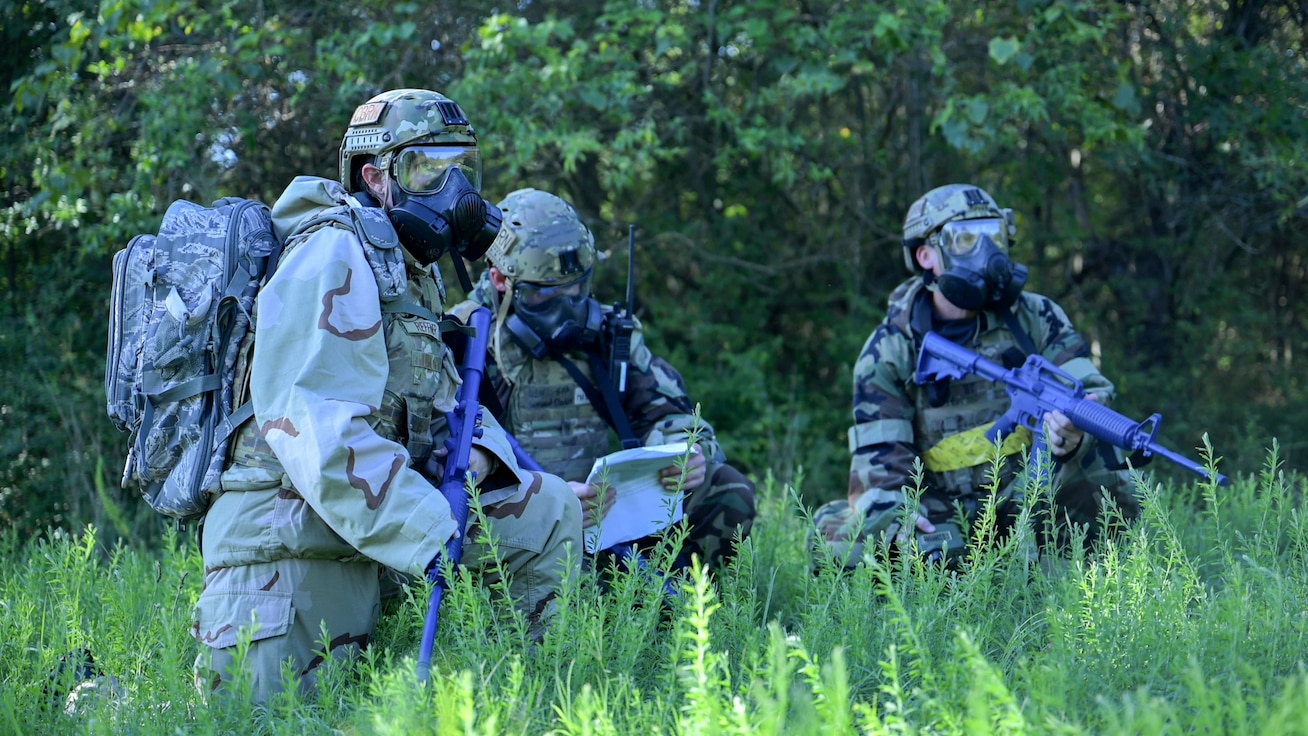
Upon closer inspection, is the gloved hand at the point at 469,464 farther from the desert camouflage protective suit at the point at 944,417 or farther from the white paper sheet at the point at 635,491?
the desert camouflage protective suit at the point at 944,417

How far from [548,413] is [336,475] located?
158 centimetres

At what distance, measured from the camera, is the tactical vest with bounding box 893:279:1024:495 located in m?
4.55

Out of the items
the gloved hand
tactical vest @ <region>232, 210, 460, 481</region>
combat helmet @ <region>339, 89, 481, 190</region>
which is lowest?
the gloved hand

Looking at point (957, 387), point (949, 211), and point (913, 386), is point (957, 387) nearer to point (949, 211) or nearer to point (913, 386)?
point (913, 386)

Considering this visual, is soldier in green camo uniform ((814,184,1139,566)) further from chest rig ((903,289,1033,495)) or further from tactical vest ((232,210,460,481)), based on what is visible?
tactical vest ((232,210,460,481))

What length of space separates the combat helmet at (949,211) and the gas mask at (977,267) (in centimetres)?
3

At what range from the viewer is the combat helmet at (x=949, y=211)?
4.48 meters

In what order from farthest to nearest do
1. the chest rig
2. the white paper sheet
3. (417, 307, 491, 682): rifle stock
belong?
the chest rig, the white paper sheet, (417, 307, 491, 682): rifle stock

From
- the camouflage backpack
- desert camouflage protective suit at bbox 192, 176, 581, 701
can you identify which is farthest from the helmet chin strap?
the camouflage backpack

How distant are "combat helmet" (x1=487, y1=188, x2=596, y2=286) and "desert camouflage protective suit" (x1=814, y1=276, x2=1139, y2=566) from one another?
4.01ft

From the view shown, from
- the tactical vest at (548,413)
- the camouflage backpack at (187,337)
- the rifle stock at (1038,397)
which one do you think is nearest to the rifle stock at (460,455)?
the camouflage backpack at (187,337)

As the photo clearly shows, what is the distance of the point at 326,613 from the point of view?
10.2 feet

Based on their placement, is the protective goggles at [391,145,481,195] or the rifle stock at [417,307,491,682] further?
the protective goggles at [391,145,481,195]

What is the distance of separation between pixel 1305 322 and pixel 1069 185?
81.3 inches
